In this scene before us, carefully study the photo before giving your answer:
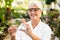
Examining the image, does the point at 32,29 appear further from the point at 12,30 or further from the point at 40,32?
the point at 12,30

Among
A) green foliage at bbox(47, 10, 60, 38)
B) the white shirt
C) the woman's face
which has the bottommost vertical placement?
the white shirt

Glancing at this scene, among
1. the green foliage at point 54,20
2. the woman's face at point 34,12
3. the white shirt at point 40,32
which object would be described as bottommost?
the white shirt at point 40,32

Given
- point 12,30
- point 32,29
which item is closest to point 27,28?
point 32,29

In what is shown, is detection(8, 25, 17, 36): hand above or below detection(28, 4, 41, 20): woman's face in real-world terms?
below

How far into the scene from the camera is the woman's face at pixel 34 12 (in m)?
1.58

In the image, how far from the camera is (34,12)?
1.60 metres

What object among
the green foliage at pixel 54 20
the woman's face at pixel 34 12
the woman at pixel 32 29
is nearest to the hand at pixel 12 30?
the woman at pixel 32 29

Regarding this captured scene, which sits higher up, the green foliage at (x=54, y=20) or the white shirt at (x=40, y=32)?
the green foliage at (x=54, y=20)

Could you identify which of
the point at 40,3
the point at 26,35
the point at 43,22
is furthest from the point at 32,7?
the point at 26,35

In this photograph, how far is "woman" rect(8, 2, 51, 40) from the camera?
1597 millimetres

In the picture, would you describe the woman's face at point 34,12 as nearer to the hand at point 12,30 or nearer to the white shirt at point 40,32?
A: the white shirt at point 40,32

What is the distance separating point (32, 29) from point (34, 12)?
0.59ft

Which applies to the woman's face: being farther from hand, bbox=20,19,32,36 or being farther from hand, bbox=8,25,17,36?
hand, bbox=8,25,17,36

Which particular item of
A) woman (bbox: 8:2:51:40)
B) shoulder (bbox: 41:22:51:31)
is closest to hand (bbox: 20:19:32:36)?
woman (bbox: 8:2:51:40)
